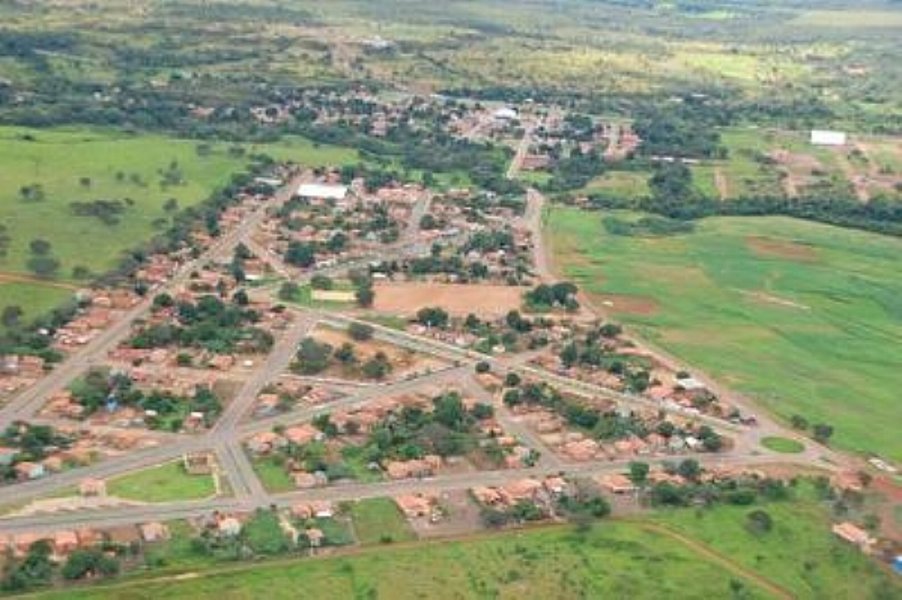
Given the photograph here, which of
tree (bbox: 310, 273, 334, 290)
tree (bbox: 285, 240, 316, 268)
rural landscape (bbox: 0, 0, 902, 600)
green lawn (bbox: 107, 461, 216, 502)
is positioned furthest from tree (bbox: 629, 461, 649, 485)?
tree (bbox: 285, 240, 316, 268)

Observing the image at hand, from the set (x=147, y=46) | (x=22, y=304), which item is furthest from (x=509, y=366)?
(x=147, y=46)

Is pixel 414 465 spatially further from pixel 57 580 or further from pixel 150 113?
pixel 150 113

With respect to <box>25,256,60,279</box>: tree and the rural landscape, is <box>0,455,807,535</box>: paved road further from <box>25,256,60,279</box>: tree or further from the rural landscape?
<box>25,256,60,279</box>: tree

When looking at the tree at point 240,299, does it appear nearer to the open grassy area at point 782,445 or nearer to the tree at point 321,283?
the tree at point 321,283

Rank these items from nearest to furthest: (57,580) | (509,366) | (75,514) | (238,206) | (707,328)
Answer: (57,580) < (75,514) < (509,366) < (707,328) < (238,206)

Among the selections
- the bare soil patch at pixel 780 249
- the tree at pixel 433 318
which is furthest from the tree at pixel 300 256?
the bare soil patch at pixel 780 249

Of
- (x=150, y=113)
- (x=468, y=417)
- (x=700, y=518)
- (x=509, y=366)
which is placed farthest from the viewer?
(x=150, y=113)
